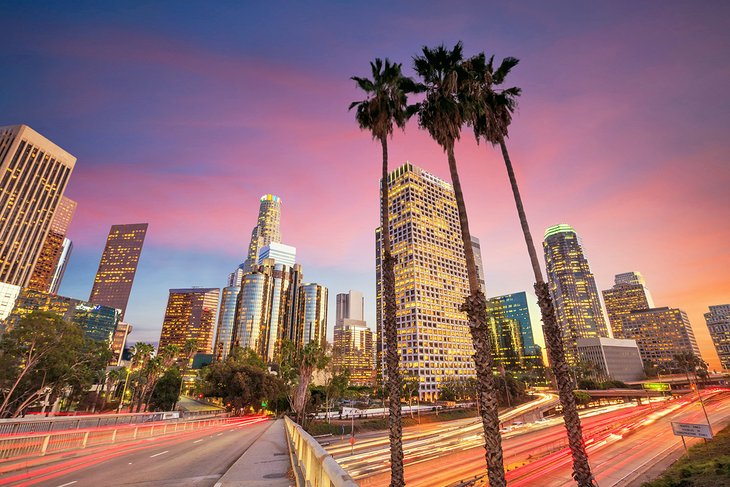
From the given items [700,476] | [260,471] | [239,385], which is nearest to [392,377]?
[260,471]

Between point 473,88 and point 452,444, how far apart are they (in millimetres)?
41509

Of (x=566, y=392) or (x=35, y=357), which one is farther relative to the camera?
(x=35, y=357)

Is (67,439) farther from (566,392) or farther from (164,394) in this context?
(164,394)

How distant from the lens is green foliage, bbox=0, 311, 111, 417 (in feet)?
157

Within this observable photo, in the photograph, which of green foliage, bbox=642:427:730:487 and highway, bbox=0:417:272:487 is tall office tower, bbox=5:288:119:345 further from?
green foliage, bbox=642:427:730:487

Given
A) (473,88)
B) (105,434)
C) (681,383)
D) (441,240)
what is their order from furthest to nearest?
(441,240), (681,383), (105,434), (473,88)

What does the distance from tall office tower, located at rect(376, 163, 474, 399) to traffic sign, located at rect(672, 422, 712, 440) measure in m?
117

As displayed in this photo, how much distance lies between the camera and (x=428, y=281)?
16250 cm

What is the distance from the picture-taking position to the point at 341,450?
38.9m

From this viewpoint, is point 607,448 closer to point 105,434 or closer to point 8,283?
point 105,434

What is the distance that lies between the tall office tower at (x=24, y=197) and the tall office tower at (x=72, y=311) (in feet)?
37.1

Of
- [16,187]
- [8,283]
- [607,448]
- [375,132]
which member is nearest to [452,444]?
[607,448]

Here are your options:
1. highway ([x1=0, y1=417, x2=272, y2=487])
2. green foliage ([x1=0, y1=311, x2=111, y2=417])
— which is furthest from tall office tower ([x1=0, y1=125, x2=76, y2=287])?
highway ([x1=0, y1=417, x2=272, y2=487])

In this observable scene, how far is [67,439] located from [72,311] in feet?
608
